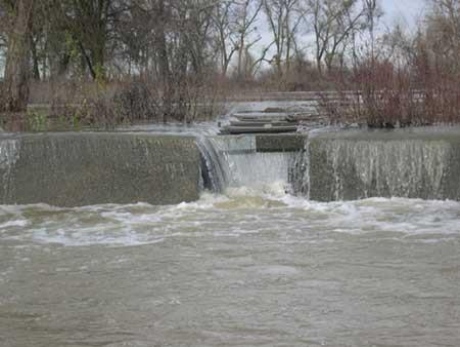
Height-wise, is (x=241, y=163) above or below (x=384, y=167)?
above

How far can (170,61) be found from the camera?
20562 mm

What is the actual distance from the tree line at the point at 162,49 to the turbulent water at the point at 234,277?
5205 millimetres

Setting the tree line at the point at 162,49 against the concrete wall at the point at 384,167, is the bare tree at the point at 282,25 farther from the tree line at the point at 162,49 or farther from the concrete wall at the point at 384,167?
the concrete wall at the point at 384,167

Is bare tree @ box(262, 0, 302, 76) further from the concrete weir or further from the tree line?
the concrete weir

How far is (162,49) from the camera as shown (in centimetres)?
2252

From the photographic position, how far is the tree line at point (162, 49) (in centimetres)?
1416

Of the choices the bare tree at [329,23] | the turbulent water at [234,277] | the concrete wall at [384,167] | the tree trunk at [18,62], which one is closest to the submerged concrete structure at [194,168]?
the concrete wall at [384,167]

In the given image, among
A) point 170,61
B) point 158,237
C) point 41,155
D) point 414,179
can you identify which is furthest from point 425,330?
point 170,61

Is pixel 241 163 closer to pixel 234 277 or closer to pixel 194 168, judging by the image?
pixel 194 168

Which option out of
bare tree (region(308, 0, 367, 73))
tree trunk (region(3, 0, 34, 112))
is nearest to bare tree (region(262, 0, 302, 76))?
bare tree (region(308, 0, 367, 73))

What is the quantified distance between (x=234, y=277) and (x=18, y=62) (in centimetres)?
1266

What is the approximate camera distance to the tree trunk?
661 inches

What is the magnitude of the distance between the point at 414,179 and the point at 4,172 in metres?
5.47

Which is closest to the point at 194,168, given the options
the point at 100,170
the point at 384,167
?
the point at 100,170
